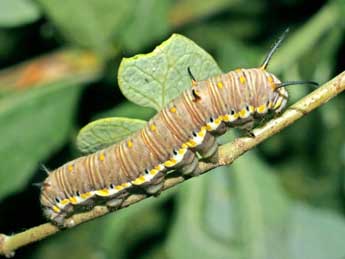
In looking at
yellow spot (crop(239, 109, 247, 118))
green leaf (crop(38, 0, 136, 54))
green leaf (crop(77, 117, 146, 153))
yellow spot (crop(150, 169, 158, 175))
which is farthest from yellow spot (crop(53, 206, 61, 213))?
green leaf (crop(38, 0, 136, 54))

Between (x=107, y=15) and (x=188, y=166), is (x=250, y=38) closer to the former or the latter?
(x=107, y=15)

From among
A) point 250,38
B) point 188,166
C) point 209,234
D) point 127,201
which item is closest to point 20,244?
point 127,201

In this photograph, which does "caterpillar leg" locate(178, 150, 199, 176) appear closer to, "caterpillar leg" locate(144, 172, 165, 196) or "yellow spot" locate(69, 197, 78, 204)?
"caterpillar leg" locate(144, 172, 165, 196)

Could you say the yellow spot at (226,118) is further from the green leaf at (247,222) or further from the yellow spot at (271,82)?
the green leaf at (247,222)

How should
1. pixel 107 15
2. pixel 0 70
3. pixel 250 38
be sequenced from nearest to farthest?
pixel 107 15 < pixel 0 70 < pixel 250 38

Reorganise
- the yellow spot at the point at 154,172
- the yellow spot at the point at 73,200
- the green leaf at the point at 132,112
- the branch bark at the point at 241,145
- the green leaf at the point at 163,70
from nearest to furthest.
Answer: the branch bark at the point at 241,145 < the green leaf at the point at 163,70 < the yellow spot at the point at 154,172 < the yellow spot at the point at 73,200 < the green leaf at the point at 132,112

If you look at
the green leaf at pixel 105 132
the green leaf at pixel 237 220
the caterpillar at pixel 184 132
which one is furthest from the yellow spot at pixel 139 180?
the green leaf at pixel 237 220
